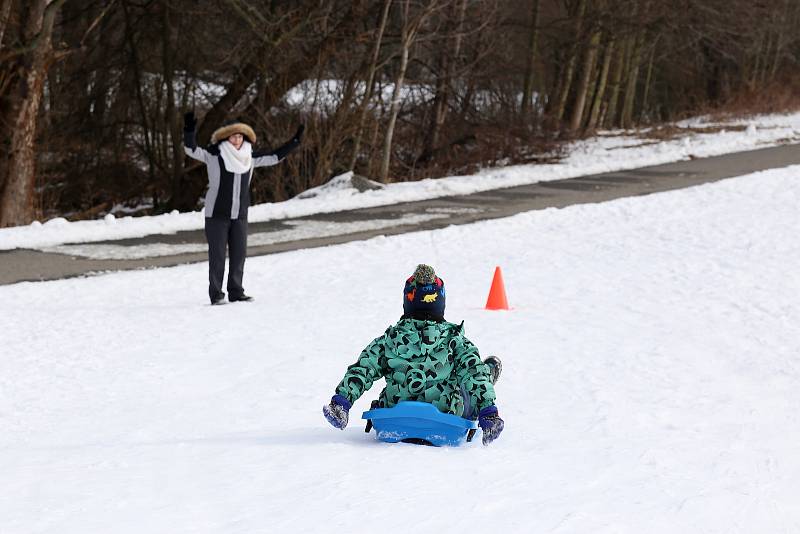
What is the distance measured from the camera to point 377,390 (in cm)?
854

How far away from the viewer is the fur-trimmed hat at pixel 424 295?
6.32 m

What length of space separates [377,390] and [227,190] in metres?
3.95

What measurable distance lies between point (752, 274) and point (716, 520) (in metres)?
9.09

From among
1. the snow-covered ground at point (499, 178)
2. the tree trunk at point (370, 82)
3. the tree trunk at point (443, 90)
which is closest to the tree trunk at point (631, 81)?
the snow-covered ground at point (499, 178)

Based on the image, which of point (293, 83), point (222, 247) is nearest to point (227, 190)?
point (222, 247)

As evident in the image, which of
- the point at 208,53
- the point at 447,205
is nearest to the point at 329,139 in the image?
the point at 447,205

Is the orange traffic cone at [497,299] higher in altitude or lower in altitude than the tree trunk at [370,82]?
lower

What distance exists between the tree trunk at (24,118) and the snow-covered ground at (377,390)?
6530 mm

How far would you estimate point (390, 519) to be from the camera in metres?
5.13

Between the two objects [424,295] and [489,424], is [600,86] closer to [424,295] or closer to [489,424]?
[424,295]

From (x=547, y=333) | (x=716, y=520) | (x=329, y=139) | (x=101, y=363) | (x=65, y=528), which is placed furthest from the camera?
(x=329, y=139)

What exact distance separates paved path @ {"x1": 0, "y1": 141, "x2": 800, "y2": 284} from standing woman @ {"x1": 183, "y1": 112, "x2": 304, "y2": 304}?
2037 mm

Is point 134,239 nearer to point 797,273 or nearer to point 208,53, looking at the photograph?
point 797,273

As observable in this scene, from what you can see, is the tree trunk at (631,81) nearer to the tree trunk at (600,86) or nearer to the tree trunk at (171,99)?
the tree trunk at (600,86)
